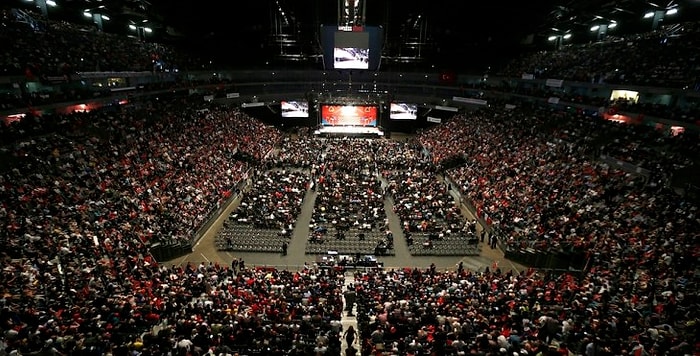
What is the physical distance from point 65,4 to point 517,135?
169 ft

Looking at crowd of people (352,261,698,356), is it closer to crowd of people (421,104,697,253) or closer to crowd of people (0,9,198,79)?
crowd of people (421,104,697,253)

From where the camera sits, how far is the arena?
568 inches

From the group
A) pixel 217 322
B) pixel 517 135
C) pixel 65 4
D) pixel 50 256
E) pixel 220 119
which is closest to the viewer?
pixel 217 322

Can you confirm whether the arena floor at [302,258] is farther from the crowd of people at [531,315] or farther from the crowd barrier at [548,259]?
the crowd of people at [531,315]

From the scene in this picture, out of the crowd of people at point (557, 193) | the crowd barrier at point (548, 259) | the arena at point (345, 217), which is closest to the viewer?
the arena at point (345, 217)

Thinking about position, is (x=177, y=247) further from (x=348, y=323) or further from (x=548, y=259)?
(x=548, y=259)

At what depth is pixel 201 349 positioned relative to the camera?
13.2 metres

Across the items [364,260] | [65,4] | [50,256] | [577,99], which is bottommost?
[364,260]

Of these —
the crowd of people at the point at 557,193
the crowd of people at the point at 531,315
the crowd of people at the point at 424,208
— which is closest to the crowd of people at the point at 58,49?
the crowd of people at the point at 424,208

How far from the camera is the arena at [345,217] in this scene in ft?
47.4

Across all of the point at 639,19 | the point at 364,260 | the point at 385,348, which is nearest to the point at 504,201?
the point at 364,260

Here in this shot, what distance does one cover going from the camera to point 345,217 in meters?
28.7

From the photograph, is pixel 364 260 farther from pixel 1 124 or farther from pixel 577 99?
pixel 577 99

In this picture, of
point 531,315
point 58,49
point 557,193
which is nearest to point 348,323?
point 531,315
